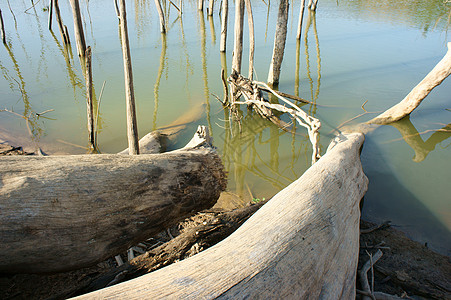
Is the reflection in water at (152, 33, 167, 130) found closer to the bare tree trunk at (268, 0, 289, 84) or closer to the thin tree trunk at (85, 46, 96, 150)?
→ the thin tree trunk at (85, 46, 96, 150)

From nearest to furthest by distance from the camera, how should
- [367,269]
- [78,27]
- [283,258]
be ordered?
[283,258], [367,269], [78,27]

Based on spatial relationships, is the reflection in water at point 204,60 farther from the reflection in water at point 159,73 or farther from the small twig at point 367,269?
the small twig at point 367,269

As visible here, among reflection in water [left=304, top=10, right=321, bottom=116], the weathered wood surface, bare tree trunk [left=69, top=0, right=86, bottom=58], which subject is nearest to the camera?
the weathered wood surface

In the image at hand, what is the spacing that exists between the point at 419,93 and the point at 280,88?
3.17m

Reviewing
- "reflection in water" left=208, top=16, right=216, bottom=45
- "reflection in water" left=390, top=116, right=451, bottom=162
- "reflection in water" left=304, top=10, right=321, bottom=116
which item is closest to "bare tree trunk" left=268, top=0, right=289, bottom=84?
"reflection in water" left=304, top=10, right=321, bottom=116

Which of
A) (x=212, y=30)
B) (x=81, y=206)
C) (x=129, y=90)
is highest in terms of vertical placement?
(x=129, y=90)

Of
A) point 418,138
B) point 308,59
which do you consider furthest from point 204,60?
point 418,138

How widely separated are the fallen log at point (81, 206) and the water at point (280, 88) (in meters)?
1.80

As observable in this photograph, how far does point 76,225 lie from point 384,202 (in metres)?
3.78

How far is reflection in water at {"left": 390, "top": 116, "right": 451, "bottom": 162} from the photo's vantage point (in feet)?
17.8

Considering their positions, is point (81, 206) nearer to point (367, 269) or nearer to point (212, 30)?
point (367, 269)

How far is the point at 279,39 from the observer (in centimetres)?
697

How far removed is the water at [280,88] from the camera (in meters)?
4.59

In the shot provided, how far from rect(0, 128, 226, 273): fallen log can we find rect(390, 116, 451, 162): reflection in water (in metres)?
4.64
